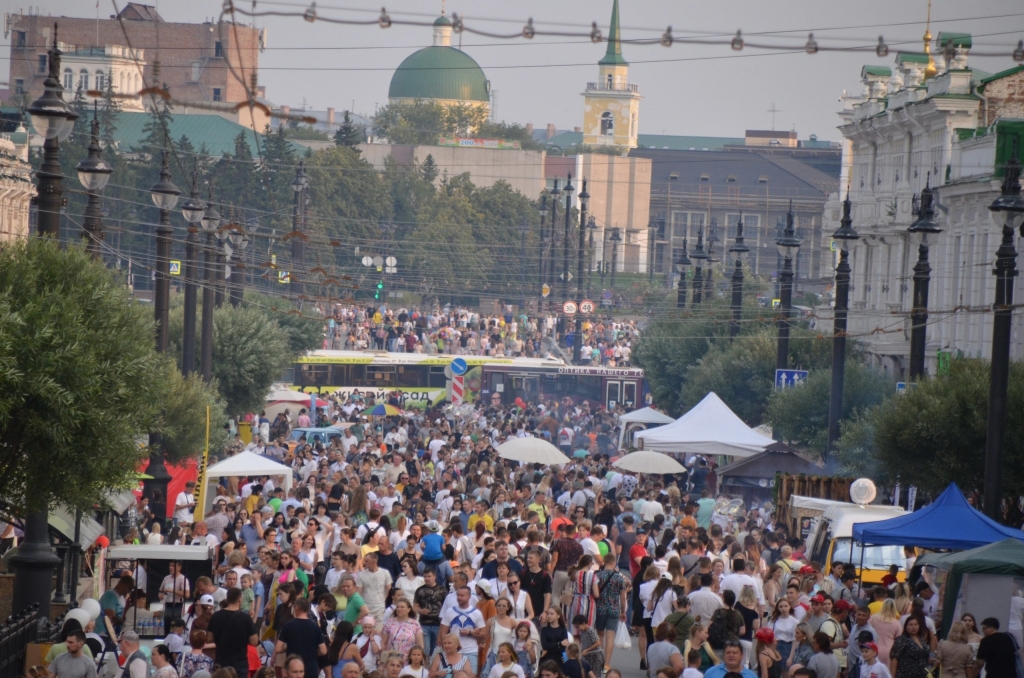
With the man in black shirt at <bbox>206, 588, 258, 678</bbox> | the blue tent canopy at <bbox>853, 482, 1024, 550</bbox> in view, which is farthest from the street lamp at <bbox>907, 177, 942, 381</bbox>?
the man in black shirt at <bbox>206, 588, 258, 678</bbox>

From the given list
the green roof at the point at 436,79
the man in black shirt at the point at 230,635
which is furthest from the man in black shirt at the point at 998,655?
the green roof at the point at 436,79

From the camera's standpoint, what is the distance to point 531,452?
28.5 m

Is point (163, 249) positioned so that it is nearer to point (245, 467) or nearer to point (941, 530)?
point (245, 467)

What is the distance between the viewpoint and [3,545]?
19.1 meters

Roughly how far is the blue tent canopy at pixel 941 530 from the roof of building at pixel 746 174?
116389 millimetres

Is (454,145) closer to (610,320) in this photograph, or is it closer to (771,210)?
(771,210)

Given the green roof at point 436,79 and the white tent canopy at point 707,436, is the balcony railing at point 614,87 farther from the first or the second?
the white tent canopy at point 707,436

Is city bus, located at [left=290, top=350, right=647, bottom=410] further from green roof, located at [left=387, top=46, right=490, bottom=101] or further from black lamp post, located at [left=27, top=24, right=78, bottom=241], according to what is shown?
green roof, located at [left=387, top=46, right=490, bottom=101]

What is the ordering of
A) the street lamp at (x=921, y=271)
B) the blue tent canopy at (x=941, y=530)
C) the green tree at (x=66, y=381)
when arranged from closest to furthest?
the green tree at (x=66, y=381)
the blue tent canopy at (x=941, y=530)
the street lamp at (x=921, y=271)

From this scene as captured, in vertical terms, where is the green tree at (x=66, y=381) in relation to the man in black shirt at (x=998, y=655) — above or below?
above

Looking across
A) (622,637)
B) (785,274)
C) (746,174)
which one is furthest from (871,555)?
(746,174)

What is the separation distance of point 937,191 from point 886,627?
93.3 feet

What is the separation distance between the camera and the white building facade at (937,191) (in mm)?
38531

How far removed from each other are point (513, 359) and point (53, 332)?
44.3 metres
